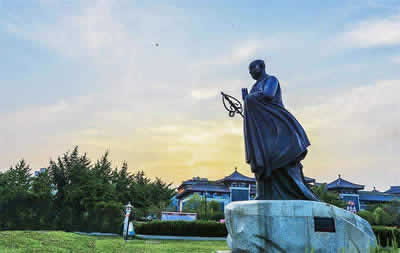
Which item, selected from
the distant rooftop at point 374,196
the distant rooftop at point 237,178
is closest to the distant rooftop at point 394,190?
the distant rooftop at point 374,196

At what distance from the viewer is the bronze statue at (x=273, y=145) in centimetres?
520

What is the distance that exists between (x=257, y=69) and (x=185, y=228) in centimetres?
1484

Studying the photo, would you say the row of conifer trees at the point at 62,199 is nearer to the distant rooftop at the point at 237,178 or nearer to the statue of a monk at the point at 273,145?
the distant rooftop at the point at 237,178

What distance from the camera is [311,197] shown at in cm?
509

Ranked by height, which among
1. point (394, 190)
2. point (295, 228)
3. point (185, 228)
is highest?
point (394, 190)

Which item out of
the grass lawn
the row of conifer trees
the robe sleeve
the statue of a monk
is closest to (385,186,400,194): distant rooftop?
the row of conifer trees

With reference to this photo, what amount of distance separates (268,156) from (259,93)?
1095 millimetres

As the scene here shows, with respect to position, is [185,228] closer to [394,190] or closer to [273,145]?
[273,145]

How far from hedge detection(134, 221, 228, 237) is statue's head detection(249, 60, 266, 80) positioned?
46.6 ft

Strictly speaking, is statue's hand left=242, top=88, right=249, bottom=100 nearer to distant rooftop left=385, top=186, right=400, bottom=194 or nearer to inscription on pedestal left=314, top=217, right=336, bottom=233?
inscription on pedestal left=314, top=217, right=336, bottom=233

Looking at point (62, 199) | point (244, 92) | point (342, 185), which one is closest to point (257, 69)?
point (244, 92)

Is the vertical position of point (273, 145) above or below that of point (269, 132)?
below

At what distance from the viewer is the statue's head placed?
19.6 feet

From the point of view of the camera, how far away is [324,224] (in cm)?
449
